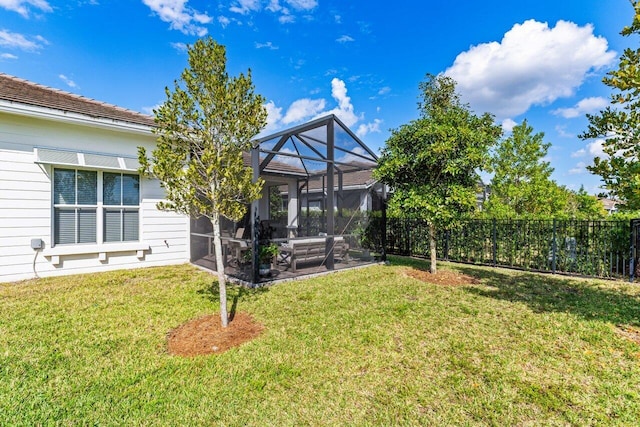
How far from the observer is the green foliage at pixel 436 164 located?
6.82 meters

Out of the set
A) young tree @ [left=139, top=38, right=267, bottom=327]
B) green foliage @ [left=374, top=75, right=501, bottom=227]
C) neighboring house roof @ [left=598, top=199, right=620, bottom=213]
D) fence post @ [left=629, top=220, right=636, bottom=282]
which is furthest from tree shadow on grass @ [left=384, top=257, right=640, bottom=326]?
young tree @ [left=139, top=38, right=267, bottom=327]

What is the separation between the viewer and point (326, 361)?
3.27 m

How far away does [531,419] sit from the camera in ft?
7.78

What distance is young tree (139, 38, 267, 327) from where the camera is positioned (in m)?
3.73

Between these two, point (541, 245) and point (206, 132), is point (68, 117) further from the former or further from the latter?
point (541, 245)

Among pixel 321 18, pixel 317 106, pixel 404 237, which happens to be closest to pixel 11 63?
pixel 321 18

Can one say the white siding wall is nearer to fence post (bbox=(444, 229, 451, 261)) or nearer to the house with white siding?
the house with white siding

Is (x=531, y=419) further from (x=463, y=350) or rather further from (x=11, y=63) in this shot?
(x=11, y=63)

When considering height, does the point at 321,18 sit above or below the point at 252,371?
above

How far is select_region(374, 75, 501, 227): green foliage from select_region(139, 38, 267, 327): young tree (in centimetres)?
453

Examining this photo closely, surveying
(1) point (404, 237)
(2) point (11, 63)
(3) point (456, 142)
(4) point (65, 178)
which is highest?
(2) point (11, 63)

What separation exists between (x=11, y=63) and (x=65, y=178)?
483 cm

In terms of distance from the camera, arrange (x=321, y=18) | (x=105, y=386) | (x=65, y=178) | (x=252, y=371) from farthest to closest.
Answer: (x=321, y=18), (x=65, y=178), (x=252, y=371), (x=105, y=386)

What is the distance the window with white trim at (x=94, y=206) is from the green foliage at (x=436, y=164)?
7050 millimetres
